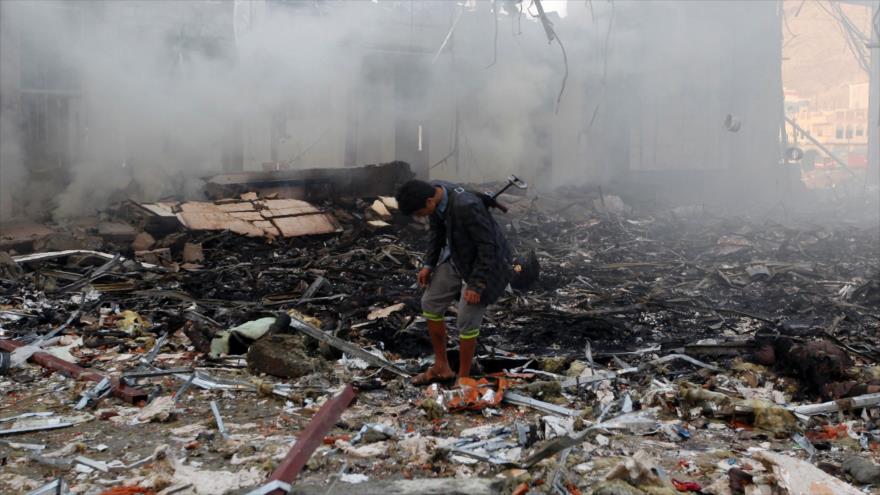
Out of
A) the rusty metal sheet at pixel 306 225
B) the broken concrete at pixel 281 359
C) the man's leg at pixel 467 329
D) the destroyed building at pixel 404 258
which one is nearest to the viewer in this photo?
the destroyed building at pixel 404 258

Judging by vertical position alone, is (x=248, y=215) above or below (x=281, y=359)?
above

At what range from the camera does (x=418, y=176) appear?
52.0 feet

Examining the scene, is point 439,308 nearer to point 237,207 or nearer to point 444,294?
point 444,294

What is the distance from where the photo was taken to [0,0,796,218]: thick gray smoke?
38.7 ft

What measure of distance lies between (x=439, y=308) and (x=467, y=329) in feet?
0.82

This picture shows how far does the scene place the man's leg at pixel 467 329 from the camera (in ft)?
15.9

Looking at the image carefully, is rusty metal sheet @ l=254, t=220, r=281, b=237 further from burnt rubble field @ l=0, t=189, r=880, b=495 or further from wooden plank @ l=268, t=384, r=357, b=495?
wooden plank @ l=268, t=384, r=357, b=495

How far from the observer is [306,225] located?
10.8 metres

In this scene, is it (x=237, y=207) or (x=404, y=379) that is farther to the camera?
(x=237, y=207)

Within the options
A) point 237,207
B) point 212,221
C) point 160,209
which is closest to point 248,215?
point 237,207

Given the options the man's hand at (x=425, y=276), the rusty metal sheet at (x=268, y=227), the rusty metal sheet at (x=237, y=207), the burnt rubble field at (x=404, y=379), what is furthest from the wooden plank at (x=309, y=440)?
the rusty metal sheet at (x=237, y=207)

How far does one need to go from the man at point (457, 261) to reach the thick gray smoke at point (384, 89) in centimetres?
835

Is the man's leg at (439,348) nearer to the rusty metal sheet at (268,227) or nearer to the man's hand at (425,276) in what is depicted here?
the man's hand at (425,276)

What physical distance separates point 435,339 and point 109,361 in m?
2.60
